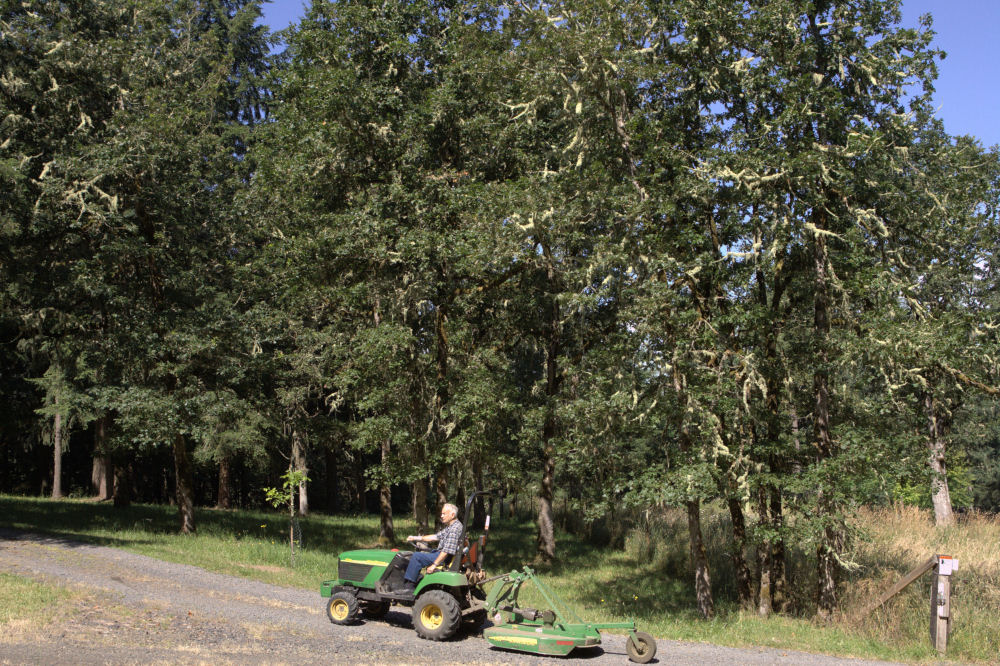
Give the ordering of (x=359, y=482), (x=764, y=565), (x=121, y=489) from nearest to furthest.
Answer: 1. (x=764, y=565)
2. (x=121, y=489)
3. (x=359, y=482)

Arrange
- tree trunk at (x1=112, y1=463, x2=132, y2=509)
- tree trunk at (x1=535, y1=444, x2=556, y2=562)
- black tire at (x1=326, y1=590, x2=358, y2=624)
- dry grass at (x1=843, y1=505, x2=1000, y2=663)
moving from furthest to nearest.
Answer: tree trunk at (x1=112, y1=463, x2=132, y2=509) → tree trunk at (x1=535, y1=444, x2=556, y2=562) → dry grass at (x1=843, y1=505, x2=1000, y2=663) → black tire at (x1=326, y1=590, x2=358, y2=624)

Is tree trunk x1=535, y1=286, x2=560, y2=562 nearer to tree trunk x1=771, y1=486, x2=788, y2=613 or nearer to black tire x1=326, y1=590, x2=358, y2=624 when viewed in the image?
tree trunk x1=771, y1=486, x2=788, y2=613

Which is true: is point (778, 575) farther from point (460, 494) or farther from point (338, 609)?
point (460, 494)

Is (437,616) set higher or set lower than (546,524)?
higher

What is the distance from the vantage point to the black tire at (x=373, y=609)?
34.2 ft

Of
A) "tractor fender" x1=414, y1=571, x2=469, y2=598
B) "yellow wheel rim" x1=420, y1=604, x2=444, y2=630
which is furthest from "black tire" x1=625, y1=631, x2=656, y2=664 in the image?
"yellow wheel rim" x1=420, y1=604, x2=444, y2=630

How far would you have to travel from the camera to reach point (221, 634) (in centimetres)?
870

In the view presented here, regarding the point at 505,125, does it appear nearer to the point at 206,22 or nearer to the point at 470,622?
the point at 470,622

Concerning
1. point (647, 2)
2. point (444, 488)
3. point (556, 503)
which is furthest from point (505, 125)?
point (556, 503)

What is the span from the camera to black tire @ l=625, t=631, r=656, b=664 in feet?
27.4

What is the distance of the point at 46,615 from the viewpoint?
8781 mm

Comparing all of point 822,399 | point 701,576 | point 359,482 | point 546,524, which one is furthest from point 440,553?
point 359,482

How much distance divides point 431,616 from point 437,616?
84 mm

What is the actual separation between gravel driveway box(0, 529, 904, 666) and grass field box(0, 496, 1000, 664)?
0.84 meters
